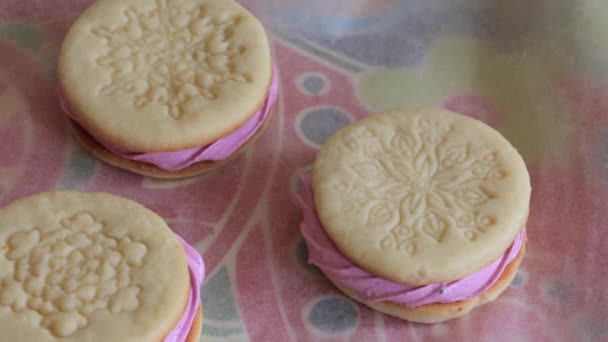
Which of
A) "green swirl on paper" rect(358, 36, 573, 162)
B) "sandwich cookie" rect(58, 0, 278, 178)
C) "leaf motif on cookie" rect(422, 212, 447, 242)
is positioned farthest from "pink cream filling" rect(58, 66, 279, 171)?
"leaf motif on cookie" rect(422, 212, 447, 242)

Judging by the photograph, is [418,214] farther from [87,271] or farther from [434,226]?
[87,271]

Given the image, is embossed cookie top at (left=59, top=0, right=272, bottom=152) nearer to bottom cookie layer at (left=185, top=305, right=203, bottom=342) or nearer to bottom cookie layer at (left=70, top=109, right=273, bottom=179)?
bottom cookie layer at (left=70, top=109, right=273, bottom=179)

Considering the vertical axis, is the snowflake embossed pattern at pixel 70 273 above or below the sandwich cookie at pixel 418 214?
below

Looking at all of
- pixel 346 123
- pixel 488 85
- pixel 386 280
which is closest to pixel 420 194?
pixel 386 280

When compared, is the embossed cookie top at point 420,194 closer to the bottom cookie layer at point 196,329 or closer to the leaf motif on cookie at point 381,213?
the leaf motif on cookie at point 381,213

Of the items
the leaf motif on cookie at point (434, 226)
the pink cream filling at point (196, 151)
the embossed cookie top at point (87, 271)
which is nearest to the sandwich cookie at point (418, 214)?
the leaf motif on cookie at point (434, 226)

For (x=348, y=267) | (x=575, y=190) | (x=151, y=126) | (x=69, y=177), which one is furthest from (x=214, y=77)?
(x=575, y=190)
